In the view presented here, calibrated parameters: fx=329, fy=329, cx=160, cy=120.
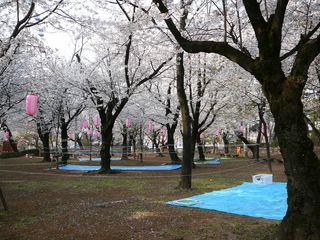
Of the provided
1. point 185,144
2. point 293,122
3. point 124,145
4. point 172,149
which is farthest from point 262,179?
point 124,145

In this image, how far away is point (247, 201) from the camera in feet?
27.6

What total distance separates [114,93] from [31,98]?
4.52 m

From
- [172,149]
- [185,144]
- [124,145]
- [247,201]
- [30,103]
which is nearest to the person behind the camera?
[247,201]

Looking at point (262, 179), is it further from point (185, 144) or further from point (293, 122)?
point (293, 122)

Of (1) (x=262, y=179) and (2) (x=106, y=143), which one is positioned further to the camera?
(2) (x=106, y=143)

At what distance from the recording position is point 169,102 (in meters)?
22.7

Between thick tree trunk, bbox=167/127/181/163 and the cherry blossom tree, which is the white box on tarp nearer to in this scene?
the cherry blossom tree

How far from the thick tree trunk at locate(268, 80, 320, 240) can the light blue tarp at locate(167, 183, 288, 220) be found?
2.37 metres

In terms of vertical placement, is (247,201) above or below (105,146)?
below

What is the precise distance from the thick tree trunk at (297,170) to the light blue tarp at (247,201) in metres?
2.37

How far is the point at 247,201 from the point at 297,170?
14.2 ft

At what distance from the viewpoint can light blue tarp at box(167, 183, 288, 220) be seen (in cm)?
721

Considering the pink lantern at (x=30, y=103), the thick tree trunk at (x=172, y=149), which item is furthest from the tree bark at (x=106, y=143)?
the thick tree trunk at (x=172, y=149)

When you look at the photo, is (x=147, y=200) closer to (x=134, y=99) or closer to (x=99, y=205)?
(x=99, y=205)
